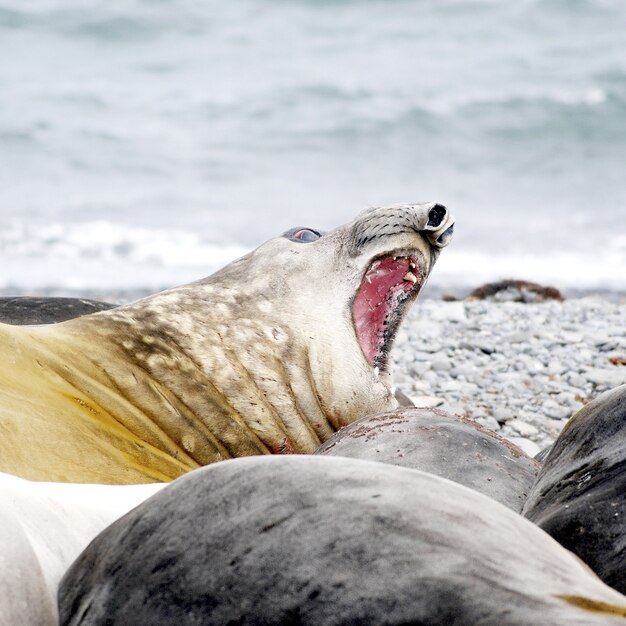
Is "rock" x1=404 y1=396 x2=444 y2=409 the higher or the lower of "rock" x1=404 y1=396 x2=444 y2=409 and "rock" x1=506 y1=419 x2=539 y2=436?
the higher

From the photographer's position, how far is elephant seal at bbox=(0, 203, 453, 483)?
12.0ft

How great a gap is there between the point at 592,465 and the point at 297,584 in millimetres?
Answer: 1085

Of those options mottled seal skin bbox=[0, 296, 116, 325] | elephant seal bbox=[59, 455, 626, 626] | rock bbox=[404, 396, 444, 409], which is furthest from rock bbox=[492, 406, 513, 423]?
elephant seal bbox=[59, 455, 626, 626]

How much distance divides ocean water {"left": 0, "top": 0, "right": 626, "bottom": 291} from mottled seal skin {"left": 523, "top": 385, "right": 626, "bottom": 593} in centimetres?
1175

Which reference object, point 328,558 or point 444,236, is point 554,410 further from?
Result: point 328,558

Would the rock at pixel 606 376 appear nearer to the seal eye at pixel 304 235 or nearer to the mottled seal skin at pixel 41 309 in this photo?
the seal eye at pixel 304 235

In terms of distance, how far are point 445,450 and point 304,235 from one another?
1.84 meters

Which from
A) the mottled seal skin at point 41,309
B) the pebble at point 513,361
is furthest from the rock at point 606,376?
the mottled seal skin at point 41,309

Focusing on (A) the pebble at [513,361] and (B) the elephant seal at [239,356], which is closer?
(B) the elephant seal at [239,356]

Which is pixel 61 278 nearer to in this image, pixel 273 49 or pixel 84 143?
pixel 84 143

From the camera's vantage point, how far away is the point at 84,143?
2250 cm

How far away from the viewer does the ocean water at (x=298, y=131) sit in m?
18.0

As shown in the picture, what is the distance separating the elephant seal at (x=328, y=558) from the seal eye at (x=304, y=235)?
2.98m

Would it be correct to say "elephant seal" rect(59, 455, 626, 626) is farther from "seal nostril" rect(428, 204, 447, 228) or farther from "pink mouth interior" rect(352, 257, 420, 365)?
"seal nostril" rect(428, 204, 447, 228)
